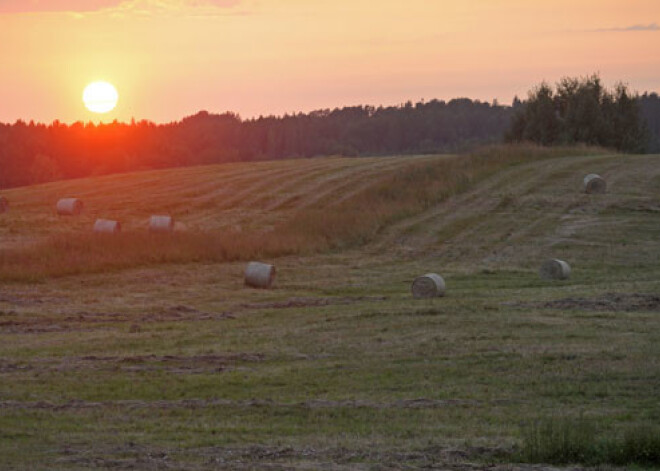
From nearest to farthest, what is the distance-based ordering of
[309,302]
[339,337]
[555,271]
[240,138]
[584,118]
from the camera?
1. [339,337]
2. [309,302]
3. [555,271]
4. [584,118]
5. [240,138]


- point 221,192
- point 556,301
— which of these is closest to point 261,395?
point 556,301

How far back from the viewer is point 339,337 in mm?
17125

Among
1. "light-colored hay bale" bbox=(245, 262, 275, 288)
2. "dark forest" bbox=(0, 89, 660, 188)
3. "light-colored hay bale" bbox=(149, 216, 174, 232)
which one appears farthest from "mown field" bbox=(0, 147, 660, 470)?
"dark forest" bbox=(0, 89, 660, 188)

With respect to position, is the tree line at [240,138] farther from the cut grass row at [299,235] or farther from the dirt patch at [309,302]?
the dirt patch at [309,302]

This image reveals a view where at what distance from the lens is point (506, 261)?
28969 millimetres

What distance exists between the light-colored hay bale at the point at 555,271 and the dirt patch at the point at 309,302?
4775 millimetres

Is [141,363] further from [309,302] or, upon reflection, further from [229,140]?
[229,140]

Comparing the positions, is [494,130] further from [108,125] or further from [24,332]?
[24,332]

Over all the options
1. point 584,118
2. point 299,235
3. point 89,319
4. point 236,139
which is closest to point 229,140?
point 236,139

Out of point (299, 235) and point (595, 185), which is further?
point (595, 185)

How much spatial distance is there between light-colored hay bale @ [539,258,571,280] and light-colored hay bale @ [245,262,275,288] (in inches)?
255

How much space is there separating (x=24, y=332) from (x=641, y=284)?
1280 cm

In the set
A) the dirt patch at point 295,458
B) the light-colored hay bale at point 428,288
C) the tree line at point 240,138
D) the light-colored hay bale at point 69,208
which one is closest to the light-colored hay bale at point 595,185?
the light-colored hay bale at point 428,288

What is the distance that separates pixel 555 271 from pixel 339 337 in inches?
368
